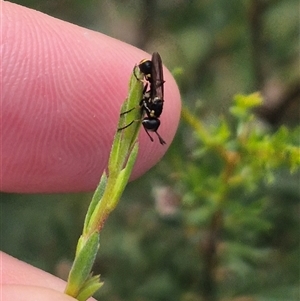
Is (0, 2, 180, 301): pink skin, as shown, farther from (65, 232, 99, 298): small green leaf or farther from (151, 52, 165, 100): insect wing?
(65, 232, 99, 298): small green leaf

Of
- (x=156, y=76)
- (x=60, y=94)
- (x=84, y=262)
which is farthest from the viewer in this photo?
(x=60, y=94)

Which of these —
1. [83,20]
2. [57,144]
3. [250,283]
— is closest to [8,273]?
[57,144]

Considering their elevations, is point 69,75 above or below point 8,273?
above

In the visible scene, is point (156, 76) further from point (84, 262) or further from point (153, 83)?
point (84, 262)

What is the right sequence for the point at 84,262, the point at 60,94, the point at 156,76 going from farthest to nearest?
the point at 60,94, the point at 156,76, the point at 84,262

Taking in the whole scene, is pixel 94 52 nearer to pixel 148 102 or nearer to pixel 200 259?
pixel 148 102

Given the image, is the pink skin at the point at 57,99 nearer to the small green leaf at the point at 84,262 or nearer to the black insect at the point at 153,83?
the black insect at the point at 153,83

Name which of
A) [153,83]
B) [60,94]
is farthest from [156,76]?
[60,94]

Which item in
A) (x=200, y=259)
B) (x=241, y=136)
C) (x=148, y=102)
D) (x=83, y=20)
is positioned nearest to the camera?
(x=148, y=102)
